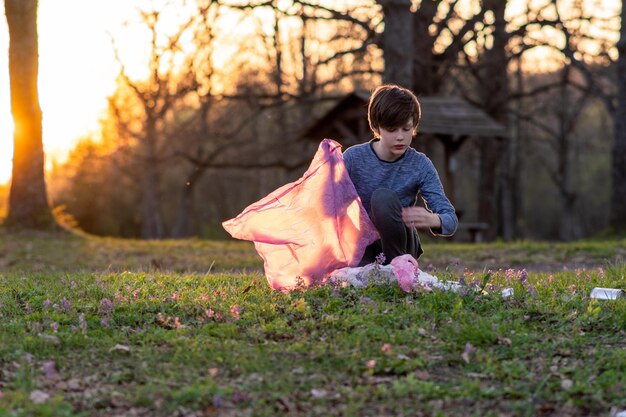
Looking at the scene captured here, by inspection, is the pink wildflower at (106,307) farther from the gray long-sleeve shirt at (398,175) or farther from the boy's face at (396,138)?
the boy's face at (396,138)

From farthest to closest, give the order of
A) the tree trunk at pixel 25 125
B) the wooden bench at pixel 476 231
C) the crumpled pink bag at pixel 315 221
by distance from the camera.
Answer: the wooden bench at pixel 476 231, the tree trunk at pixel 25 125, the crumpled pink bag at pixel 315 221

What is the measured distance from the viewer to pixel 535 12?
2172 cm

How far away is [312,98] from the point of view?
2223cm

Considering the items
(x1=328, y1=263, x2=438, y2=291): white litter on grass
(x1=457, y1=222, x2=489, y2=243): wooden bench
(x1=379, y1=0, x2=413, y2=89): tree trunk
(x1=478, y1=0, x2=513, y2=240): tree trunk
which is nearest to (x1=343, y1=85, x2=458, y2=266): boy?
(x1=328, y1=263, x2=438, y2=291): white litter on grass

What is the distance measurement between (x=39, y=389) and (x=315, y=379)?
142cm

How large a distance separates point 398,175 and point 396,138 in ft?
1.15

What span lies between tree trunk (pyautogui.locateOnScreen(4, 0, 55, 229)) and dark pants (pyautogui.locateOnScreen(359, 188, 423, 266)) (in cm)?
1033

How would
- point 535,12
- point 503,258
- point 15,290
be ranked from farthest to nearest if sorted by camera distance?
point 535,12, point 503,258, point 15,290

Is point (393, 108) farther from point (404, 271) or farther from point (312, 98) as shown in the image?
point (312, 98)

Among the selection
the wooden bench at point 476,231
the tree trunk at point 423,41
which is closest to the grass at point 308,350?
the wooden bench at point 476,231

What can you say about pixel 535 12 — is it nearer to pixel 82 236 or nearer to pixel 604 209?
pixel 82 236

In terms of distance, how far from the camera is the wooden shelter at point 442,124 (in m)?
18.8

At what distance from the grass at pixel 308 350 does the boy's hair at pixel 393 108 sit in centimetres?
120

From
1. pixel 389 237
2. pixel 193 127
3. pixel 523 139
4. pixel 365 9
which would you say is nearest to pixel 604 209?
pixel 523 139
